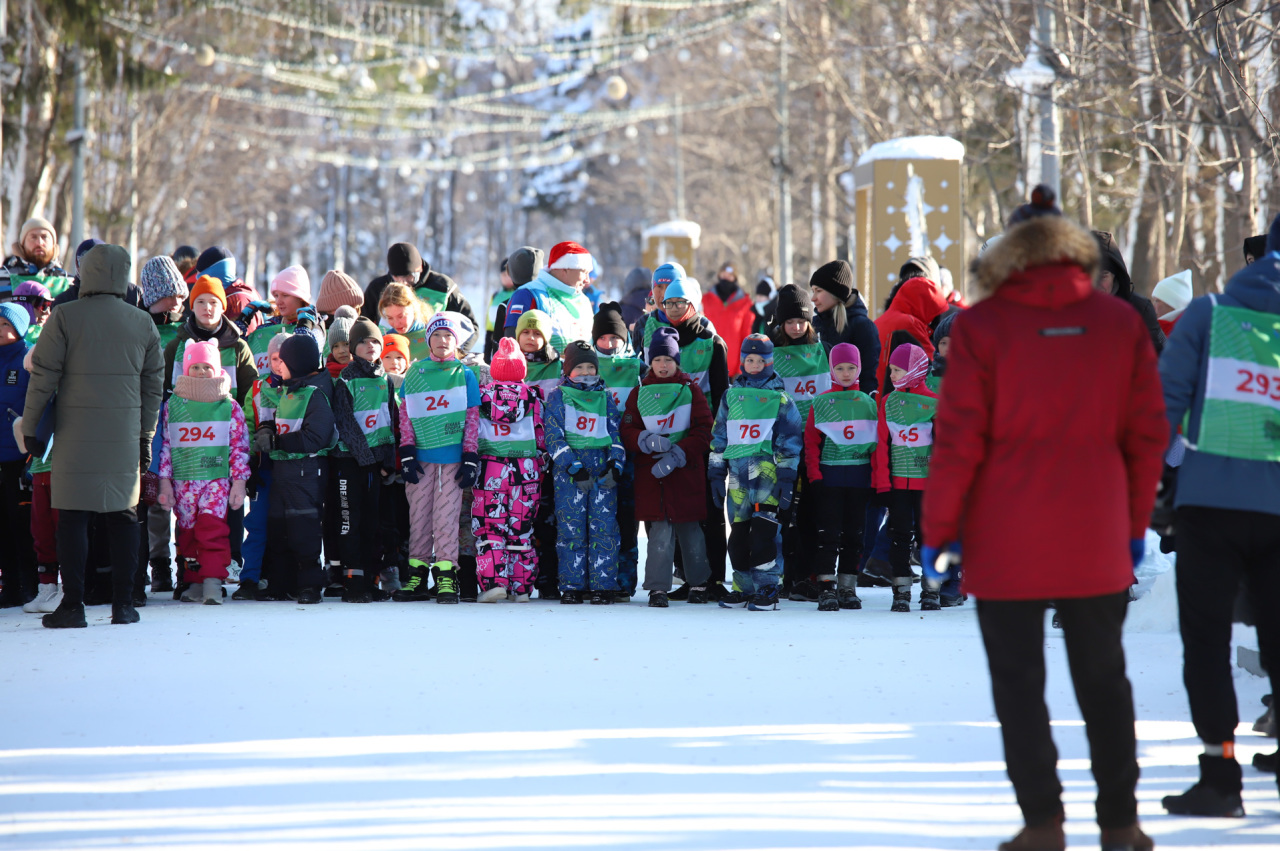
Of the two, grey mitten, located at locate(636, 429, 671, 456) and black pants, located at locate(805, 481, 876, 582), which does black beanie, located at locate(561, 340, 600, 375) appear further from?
black pants, located at locate(805, 481, 876, 582)

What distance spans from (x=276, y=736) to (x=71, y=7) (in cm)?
1823

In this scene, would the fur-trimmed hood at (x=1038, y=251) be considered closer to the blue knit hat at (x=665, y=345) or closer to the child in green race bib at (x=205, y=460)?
the blue knit hat at (x=665, y=345)

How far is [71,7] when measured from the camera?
20.1 metres

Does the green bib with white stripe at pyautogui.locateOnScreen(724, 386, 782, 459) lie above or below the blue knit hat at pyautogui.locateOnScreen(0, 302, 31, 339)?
below

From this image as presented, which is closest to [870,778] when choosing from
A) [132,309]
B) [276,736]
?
[276,736]

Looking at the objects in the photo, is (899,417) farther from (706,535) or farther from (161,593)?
(161,593)

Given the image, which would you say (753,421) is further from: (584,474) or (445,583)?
(445,583)

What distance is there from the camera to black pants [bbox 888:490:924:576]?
321 inches

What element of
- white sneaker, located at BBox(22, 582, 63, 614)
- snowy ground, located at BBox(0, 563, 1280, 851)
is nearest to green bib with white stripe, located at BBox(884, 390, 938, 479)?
snowy ground, located at BBox(0, 563, 1280, 851)

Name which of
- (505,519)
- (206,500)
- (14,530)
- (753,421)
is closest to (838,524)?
(753,421)

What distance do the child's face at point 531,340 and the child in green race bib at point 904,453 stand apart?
2.22 meters

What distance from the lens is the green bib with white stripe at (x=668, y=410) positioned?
834 cm

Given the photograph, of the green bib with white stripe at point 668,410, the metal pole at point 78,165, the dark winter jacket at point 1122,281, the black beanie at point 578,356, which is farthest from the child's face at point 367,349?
the metal pole at point 78,165

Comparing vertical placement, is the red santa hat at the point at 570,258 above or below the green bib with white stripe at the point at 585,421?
above
